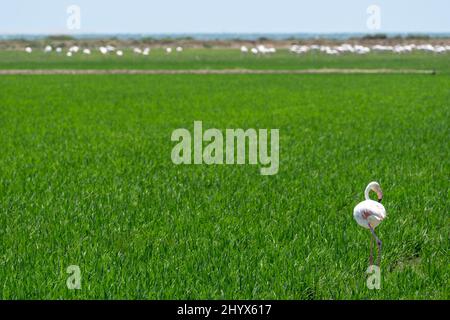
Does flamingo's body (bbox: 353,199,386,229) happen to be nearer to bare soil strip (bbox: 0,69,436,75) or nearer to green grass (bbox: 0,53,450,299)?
green grass (bbox: 0,53,450,299)

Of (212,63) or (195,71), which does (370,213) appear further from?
(212,63)

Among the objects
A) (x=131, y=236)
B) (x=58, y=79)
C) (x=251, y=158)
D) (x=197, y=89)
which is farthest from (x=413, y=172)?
(x=58, y=79)

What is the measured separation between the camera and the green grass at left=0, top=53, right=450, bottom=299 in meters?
5.89

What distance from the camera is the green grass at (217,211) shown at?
19.3 ft

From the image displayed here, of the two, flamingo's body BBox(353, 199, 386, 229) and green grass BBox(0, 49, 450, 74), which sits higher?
green grass BBox(0, 49, 450, 74)

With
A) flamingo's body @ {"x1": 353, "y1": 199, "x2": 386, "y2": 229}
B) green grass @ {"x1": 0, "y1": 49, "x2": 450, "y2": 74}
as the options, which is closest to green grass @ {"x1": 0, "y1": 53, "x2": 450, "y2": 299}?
flamingo's body @ {"x1": 353, "y1": 199, "x2": 386, "y2": 229}

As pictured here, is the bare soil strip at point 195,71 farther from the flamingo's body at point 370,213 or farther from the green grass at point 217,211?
the flamingo's body at point 370,213

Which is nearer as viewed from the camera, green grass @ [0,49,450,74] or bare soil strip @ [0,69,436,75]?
bare soil strip @ [0,69,436,75]

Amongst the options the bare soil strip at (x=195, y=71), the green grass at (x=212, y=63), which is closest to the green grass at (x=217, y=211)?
the bare soil strip at (x=195, y=71)

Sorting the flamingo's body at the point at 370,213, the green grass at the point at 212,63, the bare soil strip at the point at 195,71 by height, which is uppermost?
the green grass at the point at 212,63

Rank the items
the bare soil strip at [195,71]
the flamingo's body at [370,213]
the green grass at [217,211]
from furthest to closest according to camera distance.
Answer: the bare soil strip at [195,71], the green grass at [217,211], the flamingo's body at [370,213]

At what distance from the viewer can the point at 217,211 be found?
8.48m
